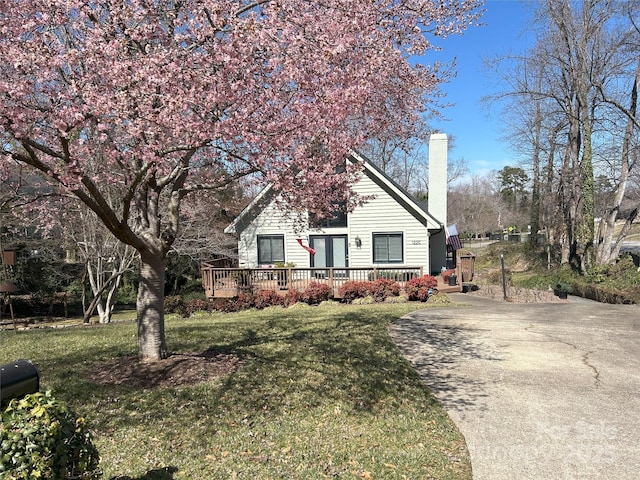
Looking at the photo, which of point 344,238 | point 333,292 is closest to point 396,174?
point 344,238

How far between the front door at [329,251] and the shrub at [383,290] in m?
3.69

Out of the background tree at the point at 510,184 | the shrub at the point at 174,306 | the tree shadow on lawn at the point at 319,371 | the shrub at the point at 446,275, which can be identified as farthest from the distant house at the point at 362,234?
the background tree at the point at 510,184

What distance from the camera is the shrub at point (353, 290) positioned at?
15.8m

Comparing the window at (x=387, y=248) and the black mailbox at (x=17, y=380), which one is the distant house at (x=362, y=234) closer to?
the window at (x=387, y=248)

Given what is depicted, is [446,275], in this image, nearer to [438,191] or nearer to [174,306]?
[438,191]

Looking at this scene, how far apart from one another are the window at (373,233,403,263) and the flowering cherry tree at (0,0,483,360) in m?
12.4

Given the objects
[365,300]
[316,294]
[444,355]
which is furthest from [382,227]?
[444,355]

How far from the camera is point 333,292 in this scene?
1631 cm

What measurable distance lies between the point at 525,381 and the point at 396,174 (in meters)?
34.7

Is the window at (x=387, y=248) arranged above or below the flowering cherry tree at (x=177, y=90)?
below

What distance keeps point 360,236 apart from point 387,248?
1323mm

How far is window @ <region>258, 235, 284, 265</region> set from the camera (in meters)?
19.8

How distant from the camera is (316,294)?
15.9 m

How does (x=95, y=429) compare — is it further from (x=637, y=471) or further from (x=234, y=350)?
(x=637, y=471)
